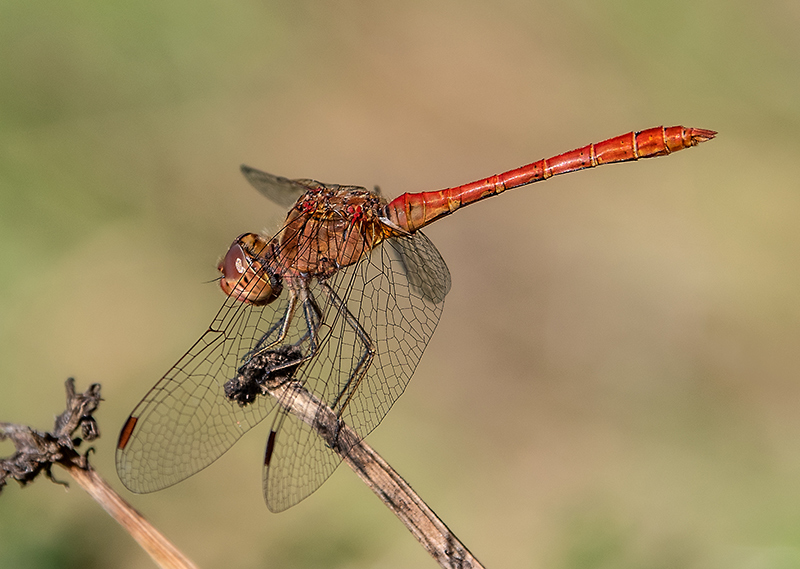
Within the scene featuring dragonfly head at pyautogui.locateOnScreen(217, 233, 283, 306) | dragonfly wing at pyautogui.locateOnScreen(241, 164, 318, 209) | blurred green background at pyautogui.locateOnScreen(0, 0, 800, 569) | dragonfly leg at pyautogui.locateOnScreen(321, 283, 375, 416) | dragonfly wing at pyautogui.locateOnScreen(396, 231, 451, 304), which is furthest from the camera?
blurred green background at pyautogui.locateOnScreen(0, 0, 800, 569)

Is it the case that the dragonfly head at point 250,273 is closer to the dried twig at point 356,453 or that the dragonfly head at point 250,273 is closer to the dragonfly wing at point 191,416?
the dragonfly wing at point 191,416

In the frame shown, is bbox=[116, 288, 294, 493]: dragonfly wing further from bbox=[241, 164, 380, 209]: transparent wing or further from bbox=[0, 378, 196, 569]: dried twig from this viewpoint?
bbox=[241, 164, 380, 209]: transparent wing

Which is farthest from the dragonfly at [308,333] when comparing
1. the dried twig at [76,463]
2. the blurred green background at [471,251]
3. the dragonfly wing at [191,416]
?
the blurred green background at [471,251]

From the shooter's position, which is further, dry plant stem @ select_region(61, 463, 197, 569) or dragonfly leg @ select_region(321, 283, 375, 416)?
dragonfly leg @ select_region(321, 283, 375, 416)

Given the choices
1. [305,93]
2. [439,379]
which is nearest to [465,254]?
[439,379]

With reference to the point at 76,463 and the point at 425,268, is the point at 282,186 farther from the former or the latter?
the point at 76,463

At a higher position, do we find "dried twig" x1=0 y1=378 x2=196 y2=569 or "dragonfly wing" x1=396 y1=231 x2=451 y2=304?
"dragonfly wing" x1=396 y1=231 x2=451 y2=304

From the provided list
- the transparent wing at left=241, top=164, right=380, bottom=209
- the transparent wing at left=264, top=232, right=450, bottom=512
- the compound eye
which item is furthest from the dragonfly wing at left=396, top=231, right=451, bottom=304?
the compound eye

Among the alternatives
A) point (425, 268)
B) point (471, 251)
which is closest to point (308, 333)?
point (425, 268)
